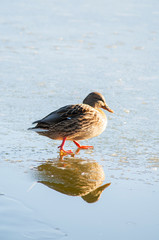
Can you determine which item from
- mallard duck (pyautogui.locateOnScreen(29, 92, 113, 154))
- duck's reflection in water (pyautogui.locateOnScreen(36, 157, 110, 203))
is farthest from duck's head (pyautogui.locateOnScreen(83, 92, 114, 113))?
duck's reflection in water (pyautogui.locateOnScreen(36, 157, 110, 203))

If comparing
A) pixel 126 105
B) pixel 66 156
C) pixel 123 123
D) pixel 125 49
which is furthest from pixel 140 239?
pixel 125 49

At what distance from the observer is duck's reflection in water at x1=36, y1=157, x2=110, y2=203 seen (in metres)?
3.27

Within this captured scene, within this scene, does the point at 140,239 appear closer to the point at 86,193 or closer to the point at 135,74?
the point at 86,193

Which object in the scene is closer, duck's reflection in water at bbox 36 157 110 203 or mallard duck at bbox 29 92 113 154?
duck's reflection in water at bbox 36 157 110 203

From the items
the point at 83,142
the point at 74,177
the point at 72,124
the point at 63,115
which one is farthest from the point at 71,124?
the point at 74,177

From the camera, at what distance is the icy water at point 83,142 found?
281cm

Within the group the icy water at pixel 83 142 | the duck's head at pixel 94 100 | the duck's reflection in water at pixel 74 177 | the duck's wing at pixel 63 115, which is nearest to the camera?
the icy water at pixel 83 142

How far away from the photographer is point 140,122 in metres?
5.07

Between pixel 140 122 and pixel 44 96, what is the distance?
148 cm

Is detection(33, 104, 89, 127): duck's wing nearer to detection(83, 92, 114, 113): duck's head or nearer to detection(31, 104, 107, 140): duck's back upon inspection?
detection(31, 104, 107, 140): duck's back

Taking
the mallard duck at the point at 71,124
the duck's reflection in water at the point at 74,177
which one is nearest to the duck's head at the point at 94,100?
the mallard duck at the point at 71,124

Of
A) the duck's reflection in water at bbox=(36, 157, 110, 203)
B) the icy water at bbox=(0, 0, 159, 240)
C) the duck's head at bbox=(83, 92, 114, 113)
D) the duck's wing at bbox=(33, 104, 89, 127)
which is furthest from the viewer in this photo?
the duck's head at bbox=(83, 92, 114, 113)

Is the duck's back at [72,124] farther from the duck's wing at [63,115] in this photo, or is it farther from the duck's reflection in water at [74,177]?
the duck's reflection in water at [74,177]

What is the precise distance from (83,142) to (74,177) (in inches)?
48.5
